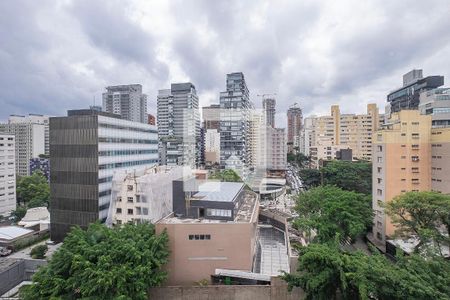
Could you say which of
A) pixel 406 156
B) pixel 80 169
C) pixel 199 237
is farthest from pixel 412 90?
pixel 80 169

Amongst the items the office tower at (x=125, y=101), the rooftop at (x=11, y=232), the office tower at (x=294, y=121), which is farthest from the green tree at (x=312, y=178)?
the office tower at (x=294, y=121)

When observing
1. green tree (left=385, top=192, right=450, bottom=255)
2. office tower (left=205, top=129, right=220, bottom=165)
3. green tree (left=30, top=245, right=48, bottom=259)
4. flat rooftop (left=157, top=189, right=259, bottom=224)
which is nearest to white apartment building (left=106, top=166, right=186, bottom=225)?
flat rooftop (left=157, top=189, right=259, bottom=224)

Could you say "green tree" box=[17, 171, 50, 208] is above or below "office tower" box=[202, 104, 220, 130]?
below

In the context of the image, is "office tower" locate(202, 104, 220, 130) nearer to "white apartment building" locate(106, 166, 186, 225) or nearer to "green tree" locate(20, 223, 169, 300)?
"white apartment building" locate(106, 166, 186, 225)

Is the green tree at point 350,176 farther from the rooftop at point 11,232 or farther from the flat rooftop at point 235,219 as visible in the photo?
the rooftop at point 11,232

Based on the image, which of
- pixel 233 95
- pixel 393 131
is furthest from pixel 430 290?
pixel 233 95

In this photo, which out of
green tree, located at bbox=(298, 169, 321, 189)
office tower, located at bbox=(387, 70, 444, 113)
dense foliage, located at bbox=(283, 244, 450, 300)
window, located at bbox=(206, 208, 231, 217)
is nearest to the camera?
dense foliage, located at bbox=(283, 244, 450, 300)
